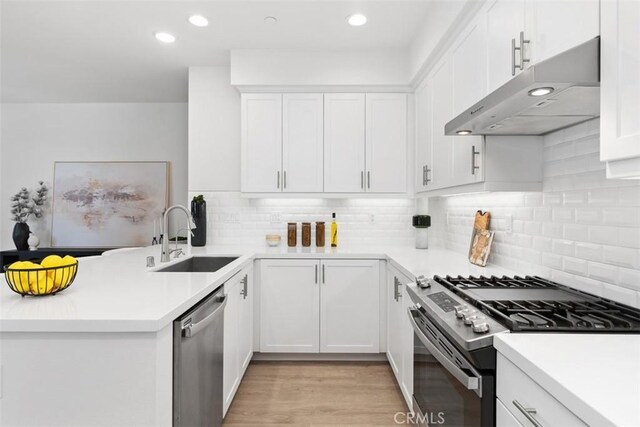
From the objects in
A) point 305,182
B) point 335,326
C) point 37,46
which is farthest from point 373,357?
point 37,46

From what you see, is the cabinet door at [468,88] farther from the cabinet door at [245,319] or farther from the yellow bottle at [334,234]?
the cabinet door at [245,319]

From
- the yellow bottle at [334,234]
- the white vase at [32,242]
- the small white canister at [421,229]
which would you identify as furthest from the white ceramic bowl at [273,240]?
the white vase at [32,242]

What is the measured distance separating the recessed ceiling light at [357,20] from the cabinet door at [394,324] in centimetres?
190

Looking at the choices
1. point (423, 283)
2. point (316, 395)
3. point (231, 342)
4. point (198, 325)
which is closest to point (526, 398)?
point (423, 283)

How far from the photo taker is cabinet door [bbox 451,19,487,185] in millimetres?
1808

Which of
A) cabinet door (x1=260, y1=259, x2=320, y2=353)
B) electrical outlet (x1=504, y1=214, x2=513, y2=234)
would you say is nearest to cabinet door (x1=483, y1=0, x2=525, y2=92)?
electrical outlet (x1=504, y1=214, x2=513, y2=234)

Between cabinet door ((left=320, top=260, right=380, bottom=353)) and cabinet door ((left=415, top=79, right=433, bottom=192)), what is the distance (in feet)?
2.68

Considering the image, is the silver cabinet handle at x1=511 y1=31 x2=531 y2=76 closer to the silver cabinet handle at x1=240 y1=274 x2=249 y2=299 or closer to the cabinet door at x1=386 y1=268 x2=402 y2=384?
the cabinet door at x1=386 y1=268 x2=402 y2=384

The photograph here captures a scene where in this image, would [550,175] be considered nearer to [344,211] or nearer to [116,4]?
[344,211]

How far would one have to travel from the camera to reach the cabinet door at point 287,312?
2.88m

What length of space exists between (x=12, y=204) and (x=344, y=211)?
4.22 m

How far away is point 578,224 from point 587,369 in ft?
3.16

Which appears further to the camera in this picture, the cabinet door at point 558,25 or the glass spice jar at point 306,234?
the glass spice jar at point 306,234

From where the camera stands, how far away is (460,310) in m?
1.20
